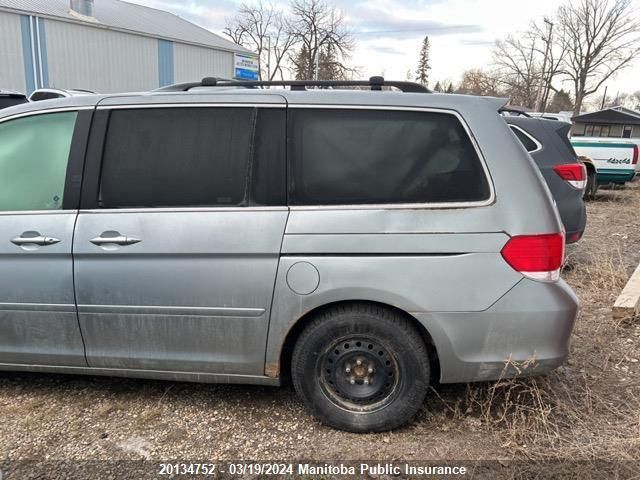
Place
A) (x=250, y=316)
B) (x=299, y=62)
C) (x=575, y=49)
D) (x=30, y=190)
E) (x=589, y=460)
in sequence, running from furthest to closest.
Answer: (x=575, y=49) → (x=299, y=62) → (x=30, y=190) → (x=250, y=316) → (x=589, y=460)

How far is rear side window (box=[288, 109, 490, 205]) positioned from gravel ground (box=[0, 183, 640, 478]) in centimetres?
116

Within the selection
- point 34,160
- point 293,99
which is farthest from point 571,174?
point 34,160

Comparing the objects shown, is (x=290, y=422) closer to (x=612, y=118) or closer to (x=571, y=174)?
(x=571, y=174)

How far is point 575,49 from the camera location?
49500 millimetres

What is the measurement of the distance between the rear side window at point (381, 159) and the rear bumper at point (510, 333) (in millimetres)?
582

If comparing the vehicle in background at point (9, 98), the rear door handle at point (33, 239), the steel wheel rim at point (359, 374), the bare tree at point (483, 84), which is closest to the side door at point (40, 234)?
the rear door handle at point (33, 239)

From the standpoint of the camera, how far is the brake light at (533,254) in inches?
95.0

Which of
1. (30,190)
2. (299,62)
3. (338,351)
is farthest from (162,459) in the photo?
(299,62)

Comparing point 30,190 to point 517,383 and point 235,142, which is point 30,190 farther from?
point 517,383

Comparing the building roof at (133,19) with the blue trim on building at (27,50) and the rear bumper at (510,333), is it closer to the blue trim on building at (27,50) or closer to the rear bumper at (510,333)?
the blue trim on building at (27,50)

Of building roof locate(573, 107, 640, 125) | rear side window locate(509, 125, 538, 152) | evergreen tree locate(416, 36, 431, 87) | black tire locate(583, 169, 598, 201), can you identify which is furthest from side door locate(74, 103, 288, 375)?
evergreen tree locate(416, 36, 431, 87)

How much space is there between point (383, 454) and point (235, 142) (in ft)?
6.08

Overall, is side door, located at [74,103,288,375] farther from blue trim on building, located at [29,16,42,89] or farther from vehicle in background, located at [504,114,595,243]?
blue trim on building, located at [29,16,42,89]

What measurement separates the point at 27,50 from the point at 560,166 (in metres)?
21.2
